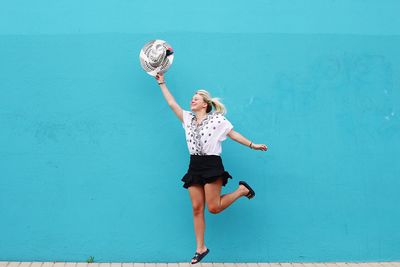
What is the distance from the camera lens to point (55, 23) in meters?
5.79

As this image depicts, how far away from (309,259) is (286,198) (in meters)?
0.66

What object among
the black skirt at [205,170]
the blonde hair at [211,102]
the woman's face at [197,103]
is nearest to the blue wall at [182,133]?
the blonde hair at [211,102]

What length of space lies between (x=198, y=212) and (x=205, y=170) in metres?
0.42

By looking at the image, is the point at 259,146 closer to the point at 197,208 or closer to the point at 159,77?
the point at 197,208

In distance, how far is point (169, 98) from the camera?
5602 millimetres

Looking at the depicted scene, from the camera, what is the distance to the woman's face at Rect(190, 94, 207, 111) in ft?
18.4

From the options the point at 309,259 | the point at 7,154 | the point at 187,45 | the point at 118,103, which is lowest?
the point at 309,259

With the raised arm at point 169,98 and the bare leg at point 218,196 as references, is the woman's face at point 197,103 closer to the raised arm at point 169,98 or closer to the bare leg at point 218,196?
the raised arm at point 169,98

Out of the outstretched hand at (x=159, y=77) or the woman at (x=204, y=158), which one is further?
the outstretched hand at (x=159, y=77)

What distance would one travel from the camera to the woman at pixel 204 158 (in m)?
5.50

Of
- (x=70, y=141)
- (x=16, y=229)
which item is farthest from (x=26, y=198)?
(x=70, y=141)

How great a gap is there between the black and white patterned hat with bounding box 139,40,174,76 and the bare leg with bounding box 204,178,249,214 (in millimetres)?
1136

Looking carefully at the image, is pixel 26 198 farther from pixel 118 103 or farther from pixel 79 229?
pixel 118 103

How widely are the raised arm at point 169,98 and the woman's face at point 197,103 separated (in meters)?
0.12
